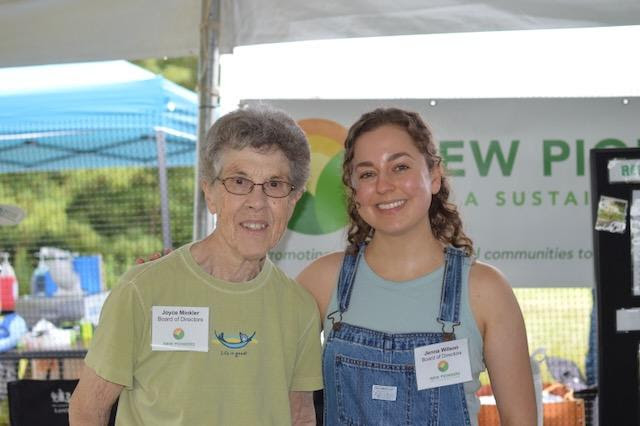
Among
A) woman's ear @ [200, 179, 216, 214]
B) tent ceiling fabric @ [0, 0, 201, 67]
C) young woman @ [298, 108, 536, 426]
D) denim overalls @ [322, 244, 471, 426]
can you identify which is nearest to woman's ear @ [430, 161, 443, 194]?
young woman @ [298, 108, 536, 426]

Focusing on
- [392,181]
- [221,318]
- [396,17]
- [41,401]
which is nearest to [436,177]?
[392,181]

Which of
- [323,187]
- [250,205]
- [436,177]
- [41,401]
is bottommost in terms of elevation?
[41,401]

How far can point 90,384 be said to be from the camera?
5.62 feet

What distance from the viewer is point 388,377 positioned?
2035 mm

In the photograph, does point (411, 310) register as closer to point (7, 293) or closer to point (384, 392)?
point (384, 392)

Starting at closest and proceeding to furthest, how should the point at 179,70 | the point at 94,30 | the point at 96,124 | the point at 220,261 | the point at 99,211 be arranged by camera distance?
1. the point at 220,261
2. the point at 94,30
3. the point at 96,124
4. the point at 99,211
5. the point at 179,70

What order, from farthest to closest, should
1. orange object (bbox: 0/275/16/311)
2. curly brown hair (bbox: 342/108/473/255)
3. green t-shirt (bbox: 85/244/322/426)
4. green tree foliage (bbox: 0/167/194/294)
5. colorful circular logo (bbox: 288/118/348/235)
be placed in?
green tree foliage (bbox: 0/167/194/294) < orange object (bbox: 0/275/16/311) < colorful circular logo (bbox: 288/118/348/235) < curly brown hair (bbox: 342/108/473/255) < green t-shirt (bbox: 85/244/322/426)

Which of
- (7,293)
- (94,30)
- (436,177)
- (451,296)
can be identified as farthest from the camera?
(7,293)

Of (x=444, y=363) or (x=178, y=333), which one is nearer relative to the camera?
(x=178, y=333)

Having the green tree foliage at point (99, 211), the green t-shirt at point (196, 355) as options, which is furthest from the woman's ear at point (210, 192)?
the green tree foliage at point (99, 211)

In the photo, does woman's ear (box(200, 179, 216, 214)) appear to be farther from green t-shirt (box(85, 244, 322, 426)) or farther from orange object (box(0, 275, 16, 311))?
orange object (box(0, 275, 16, 311))

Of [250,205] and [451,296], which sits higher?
[250,205]

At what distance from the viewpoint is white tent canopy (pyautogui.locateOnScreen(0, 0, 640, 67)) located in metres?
3.16

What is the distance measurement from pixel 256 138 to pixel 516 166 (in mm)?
1946
